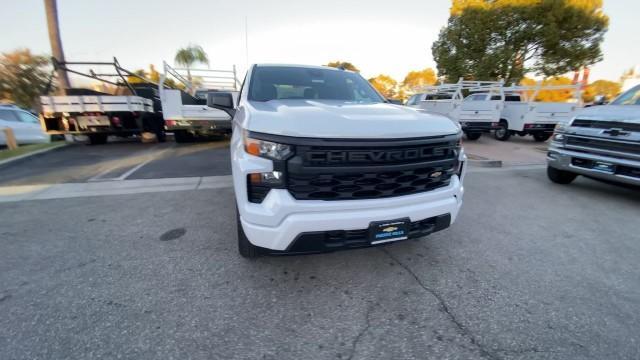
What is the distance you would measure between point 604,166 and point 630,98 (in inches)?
61.1

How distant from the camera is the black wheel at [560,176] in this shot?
16.4 ft

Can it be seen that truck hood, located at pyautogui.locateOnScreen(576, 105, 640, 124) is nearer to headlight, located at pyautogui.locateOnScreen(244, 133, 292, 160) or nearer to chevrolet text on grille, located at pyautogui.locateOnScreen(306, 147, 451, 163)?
chevrolet text on grille, located at pyautogui.locateOnScreen(306, 147, 451, 163)

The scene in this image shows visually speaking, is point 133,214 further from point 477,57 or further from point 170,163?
point 477,57

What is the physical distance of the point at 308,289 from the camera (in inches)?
83.7

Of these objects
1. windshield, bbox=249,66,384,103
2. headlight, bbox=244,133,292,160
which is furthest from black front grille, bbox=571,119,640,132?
headlight, bbox=244,133,292,160

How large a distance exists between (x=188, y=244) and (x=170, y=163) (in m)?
4.24

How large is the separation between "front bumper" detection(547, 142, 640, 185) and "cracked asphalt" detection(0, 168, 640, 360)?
857 mm

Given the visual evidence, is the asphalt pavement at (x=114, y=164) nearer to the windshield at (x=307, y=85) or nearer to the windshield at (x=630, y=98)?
the windshield at (x=307, y=85)

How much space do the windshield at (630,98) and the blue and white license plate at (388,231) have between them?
5.16 metres

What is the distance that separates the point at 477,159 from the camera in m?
6.92

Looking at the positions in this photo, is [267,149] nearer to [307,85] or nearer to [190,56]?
[307,85]

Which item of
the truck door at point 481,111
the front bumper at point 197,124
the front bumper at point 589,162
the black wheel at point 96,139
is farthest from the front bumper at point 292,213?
the truck door at point 481,111

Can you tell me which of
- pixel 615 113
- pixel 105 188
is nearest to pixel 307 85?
pixel 105 188

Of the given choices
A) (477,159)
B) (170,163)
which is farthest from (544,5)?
(170,163)
